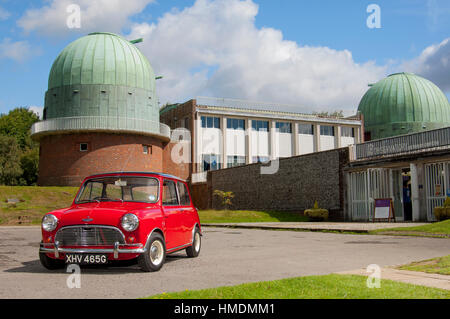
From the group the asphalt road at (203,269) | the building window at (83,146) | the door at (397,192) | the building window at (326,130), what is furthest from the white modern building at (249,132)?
the asphalt road at (203,269)

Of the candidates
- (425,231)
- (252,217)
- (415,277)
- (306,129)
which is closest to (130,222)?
(415,277)

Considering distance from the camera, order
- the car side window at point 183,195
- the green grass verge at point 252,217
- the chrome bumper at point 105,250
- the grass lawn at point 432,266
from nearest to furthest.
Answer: the grass lawn at point 432,266 < the chrome bumper at point 105,250 < the car side window at point 183,195 < the green grass verge at point 252,217

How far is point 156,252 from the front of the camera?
7.63 meters

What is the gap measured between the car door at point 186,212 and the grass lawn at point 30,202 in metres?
20.2

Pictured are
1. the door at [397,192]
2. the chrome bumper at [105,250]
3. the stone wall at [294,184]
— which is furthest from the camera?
the stone wall at [294,184]

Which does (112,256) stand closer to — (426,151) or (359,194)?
(426,151)

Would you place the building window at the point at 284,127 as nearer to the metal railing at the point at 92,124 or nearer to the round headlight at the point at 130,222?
the metal railing at the point at 92,124

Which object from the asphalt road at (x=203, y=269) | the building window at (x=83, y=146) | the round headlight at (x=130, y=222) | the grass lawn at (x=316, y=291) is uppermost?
the building window at (x=83, y=146)

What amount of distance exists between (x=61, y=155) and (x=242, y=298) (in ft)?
124

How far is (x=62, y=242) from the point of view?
24.1 ft

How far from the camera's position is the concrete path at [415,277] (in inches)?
220

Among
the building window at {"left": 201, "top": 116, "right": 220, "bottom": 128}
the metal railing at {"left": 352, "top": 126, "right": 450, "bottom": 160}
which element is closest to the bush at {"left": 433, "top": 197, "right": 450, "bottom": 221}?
the metal railing at {"left": 352, "top": 126, "right": 450, "bottom": 160}

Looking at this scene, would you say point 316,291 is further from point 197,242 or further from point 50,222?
point 197,242

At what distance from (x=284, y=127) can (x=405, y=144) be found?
88.7ft
